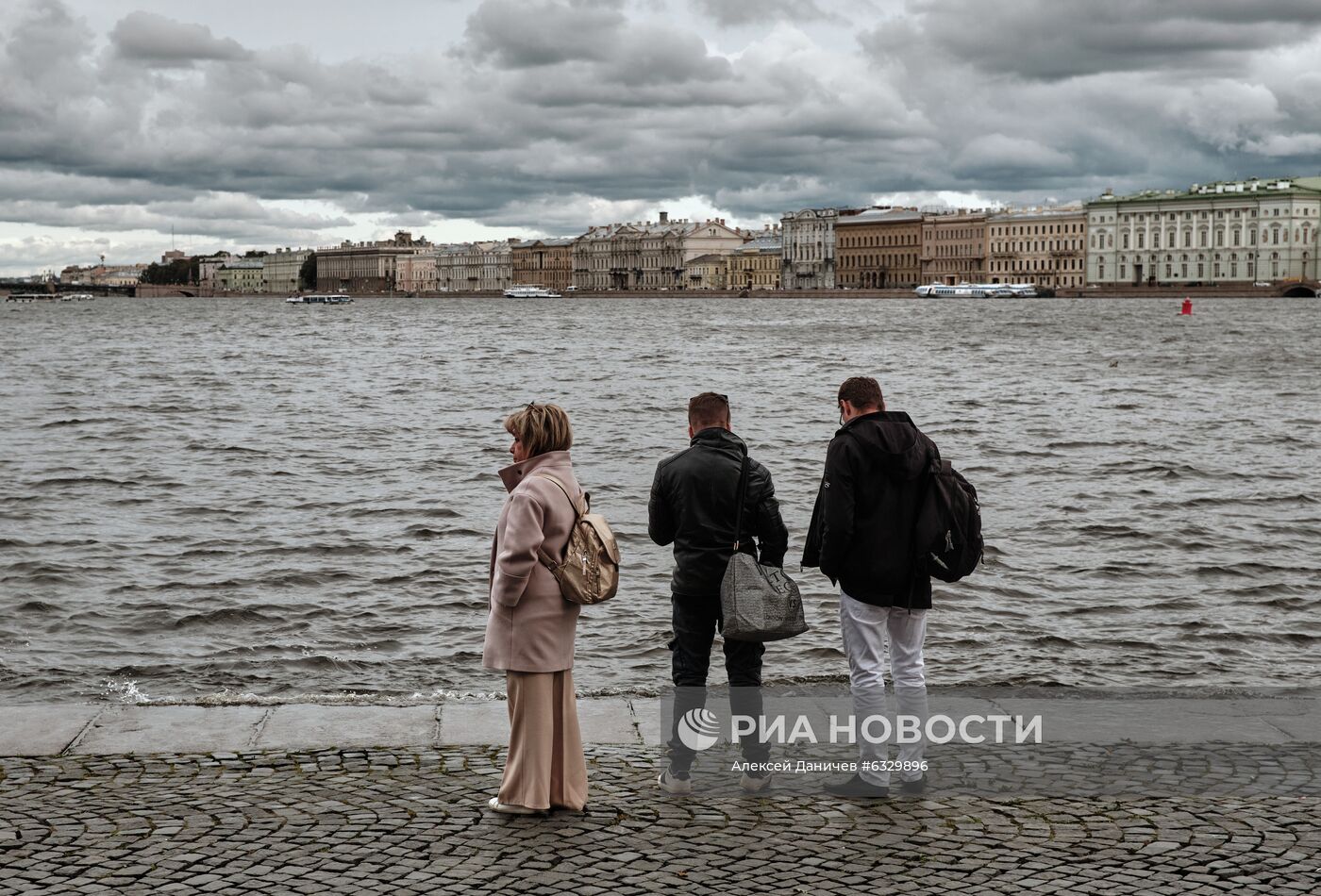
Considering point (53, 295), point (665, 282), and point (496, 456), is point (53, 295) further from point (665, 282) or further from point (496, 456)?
point (496, 456)

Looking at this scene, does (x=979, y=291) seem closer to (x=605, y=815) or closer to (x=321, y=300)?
(x=321, y=300)

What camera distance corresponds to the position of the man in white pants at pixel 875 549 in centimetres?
461

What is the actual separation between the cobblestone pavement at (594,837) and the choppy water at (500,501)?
5.07ft

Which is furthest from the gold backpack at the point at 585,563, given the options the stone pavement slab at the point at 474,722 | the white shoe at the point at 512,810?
the stone pavement slab at the point at 474,722

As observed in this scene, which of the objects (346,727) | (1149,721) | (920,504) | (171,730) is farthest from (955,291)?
(920,504)

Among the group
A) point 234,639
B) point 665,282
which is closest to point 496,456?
point 234,639

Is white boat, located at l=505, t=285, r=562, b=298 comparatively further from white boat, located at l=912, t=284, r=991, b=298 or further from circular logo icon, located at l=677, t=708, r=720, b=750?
circular logo icon, located at l=677, t=708, r=720, b=750

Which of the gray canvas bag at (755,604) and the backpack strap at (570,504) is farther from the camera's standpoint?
the gray canvas bag at (755,604)

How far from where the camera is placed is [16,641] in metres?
9.38

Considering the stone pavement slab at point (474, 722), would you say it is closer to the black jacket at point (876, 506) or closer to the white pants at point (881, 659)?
the white pants at point (881, 659)

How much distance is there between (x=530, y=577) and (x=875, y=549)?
97 cm

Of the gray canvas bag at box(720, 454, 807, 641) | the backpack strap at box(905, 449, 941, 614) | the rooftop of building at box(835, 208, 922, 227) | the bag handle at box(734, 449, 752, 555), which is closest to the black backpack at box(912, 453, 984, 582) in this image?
the backpack strap at box(905, 449, 941, 614)

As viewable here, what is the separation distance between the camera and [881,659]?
190 inches

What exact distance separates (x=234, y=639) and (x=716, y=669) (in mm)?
2892
